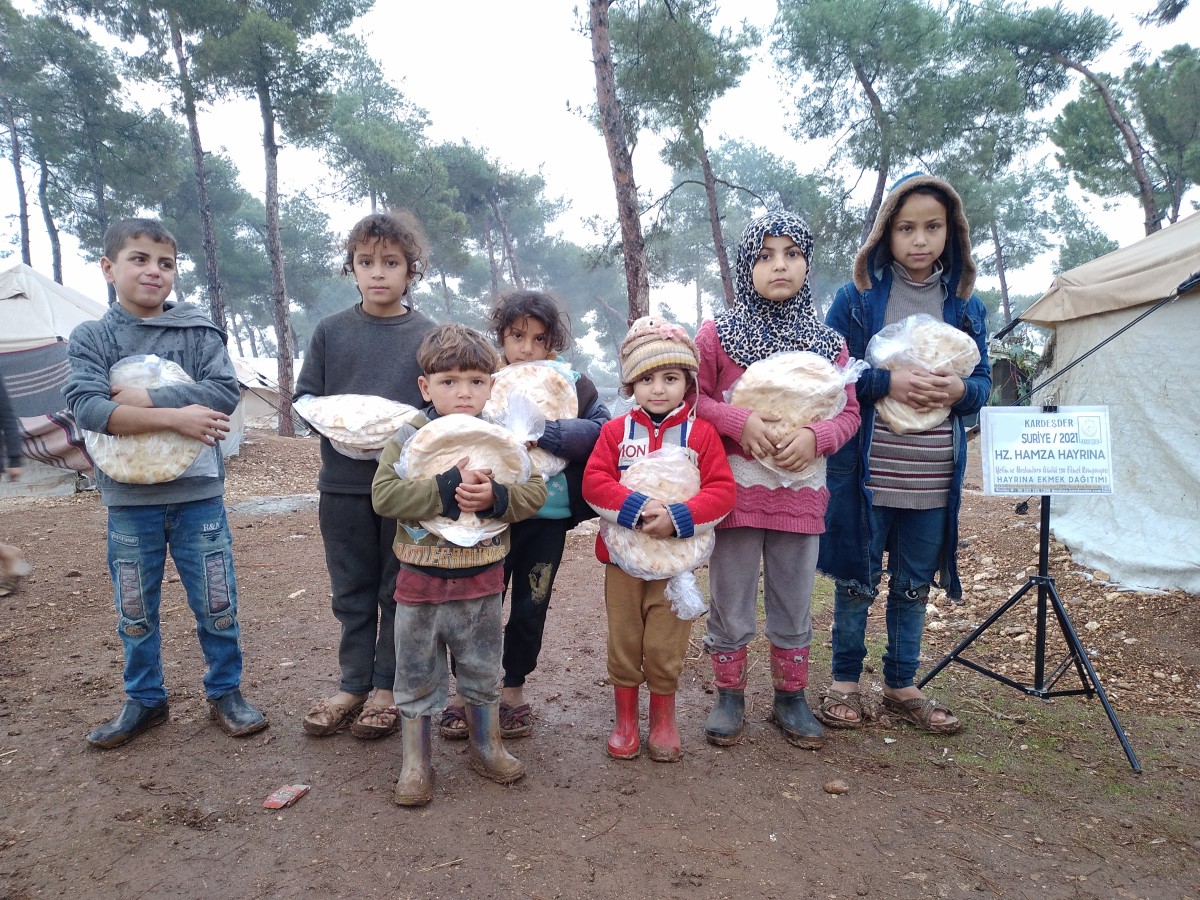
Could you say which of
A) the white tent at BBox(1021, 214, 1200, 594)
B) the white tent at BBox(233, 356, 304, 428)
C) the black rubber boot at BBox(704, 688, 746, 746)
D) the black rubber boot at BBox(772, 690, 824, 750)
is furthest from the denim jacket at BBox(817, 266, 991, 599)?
the white tent at BBox(233, 356, 304, 428)

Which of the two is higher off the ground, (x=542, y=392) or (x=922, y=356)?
(x=922, y=356)

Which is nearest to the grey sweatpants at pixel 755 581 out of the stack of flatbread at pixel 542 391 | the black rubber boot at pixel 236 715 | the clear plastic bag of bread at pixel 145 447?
the stack of flatbread at pixel 542 391

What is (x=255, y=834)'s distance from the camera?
215 centimetres

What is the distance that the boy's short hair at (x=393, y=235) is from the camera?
2.71 metres

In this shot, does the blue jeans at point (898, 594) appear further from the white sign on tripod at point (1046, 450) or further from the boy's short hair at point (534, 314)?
the boy's short hair at point (534, 314)

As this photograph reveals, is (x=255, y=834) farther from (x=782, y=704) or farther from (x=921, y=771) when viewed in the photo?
(x=921, y=771)

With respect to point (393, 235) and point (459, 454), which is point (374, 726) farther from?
point (393, 235)

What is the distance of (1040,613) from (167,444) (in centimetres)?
346

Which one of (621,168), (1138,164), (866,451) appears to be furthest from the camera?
(1138,164)

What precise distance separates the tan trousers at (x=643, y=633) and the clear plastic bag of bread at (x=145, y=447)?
5.28ft

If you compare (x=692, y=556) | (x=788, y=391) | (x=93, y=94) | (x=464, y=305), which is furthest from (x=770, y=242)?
(x=464, y=305)

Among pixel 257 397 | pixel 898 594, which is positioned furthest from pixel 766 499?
pixel 257 397

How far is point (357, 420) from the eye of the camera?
2.48 meters

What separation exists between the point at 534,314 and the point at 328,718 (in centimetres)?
176
